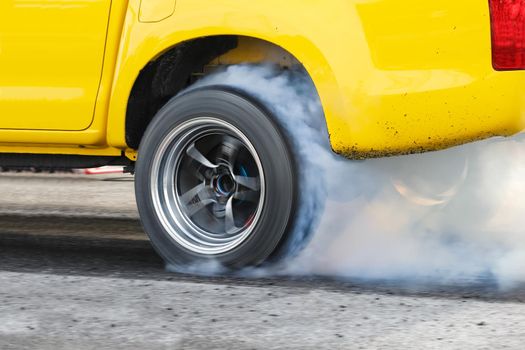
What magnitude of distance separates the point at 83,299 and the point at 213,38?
1537 millimetres

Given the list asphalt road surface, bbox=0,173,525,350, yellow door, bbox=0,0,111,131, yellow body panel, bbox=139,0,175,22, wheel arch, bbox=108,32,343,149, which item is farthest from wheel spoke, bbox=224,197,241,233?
yellow body panel, bbox=139,0,175,22

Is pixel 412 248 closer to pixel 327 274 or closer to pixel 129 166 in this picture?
pixel 327 274

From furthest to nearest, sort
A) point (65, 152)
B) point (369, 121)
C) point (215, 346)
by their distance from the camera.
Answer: point (65, 152)
point (369, 121)
point (215, 346)

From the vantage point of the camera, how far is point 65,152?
599 centimetres

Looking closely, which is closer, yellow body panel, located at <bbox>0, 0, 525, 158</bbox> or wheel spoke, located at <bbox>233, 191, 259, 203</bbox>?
yellow body panel, located at <bbox>0, 0, 525, 158</bbox>

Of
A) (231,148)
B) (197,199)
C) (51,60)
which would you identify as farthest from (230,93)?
(51,60)

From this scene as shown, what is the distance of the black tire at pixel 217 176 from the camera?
527cm

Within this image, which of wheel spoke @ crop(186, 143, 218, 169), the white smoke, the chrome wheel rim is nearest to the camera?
the white smoke

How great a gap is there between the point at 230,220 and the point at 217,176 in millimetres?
239

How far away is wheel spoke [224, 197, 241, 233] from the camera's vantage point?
555 centimetres

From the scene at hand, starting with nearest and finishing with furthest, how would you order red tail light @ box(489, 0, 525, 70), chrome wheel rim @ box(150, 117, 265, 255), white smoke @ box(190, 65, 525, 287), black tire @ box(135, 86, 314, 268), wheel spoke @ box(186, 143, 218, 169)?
red tail light @ box(489, 0, 525, 70) → black tire @ box(135, 86, 314, 268) → white smoke @ box(190, 65, 525, 287) → chrome wheel rim @ box(150, 117, 265, 255) → wheel spoke @ box(186, 143, 218, 169)

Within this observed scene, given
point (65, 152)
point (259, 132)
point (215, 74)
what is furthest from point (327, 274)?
point (65, 152)

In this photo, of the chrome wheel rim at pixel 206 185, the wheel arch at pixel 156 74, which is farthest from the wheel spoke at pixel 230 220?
the wheel arch at pixel 156 74

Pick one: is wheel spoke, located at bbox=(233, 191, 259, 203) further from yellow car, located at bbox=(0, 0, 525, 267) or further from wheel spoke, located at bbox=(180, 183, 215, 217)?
wheel spoke, located at bbox=(180, 183, 215, 217)
